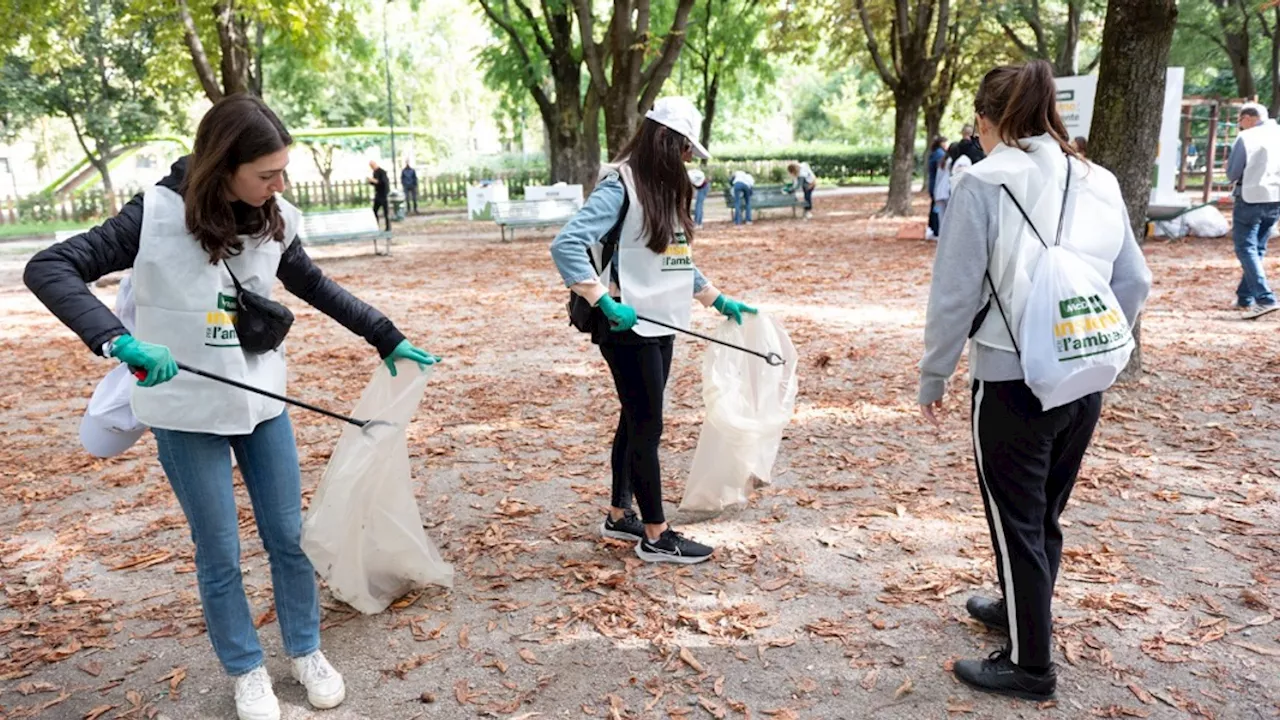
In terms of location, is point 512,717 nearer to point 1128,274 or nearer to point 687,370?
point 1128,274

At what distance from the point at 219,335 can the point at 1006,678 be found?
2.42 meters

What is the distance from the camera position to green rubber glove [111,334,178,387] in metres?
2.28

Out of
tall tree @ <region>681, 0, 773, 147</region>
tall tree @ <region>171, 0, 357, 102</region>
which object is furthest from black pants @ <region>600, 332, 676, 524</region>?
tall tree @ <region>681, 0, 773, 147</region>

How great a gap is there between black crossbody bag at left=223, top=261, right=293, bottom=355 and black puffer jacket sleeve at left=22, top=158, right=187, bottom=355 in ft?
0.90

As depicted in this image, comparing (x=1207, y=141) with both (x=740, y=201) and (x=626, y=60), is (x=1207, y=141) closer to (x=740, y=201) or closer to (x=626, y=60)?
(x=740, y=201)

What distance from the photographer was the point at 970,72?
30125 millimetres

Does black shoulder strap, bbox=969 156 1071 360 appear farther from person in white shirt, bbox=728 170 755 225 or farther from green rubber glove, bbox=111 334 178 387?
person in white shirt, bbox=728 170 755 225

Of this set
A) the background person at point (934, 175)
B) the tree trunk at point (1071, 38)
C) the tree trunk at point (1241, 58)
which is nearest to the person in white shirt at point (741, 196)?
the background person at point (934, 175)

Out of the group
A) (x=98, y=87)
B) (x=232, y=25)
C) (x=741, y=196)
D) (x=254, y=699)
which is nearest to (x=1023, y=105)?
(x=254, y=699)

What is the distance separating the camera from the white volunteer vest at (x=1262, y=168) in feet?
25.9

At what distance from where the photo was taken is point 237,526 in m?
2.68

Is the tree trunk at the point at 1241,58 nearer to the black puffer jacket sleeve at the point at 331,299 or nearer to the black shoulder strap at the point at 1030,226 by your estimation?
the black shoulder strap at the point at 1030,226

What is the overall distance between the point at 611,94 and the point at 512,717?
14018 mm

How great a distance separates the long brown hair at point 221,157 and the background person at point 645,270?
1.12 meters
